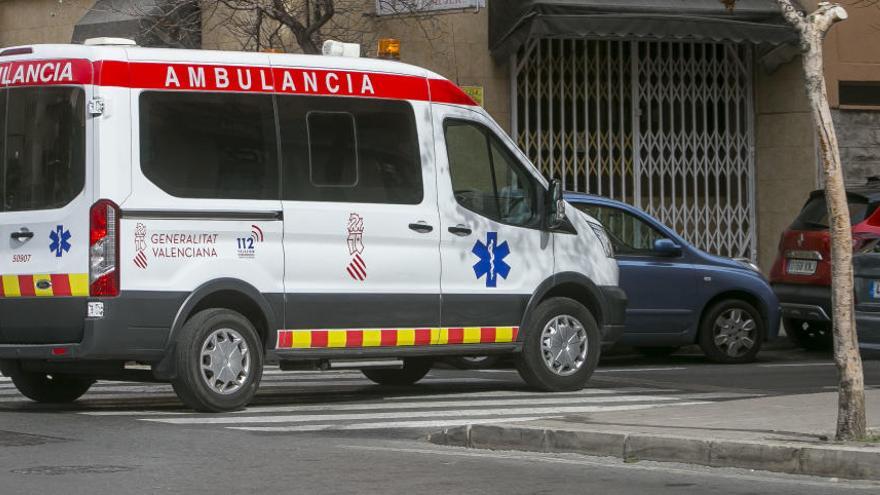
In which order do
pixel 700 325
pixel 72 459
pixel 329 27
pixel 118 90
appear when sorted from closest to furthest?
1. pixel 72 459
2. pixel 118 90
3. pixel 700 325
4. pixel 329 27

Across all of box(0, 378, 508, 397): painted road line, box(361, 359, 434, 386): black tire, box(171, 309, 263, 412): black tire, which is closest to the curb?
box(171, 309, 263, 412): black tire

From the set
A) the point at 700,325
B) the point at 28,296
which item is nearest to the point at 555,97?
the point at 700,325

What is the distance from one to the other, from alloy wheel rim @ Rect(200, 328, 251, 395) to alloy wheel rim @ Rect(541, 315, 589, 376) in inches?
107

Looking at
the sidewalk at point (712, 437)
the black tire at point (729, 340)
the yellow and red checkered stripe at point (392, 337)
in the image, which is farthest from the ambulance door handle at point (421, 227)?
the black tire at point (729, 340)

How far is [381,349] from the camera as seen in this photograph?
12344mm

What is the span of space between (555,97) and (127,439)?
12.8m

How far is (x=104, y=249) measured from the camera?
11.1m

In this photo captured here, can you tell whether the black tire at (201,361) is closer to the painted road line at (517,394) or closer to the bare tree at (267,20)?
the painted road line at (517,394)

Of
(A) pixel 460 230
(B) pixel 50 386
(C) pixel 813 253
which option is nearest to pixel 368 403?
(A) pixel 460 230

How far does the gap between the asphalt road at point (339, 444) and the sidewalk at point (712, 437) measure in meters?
0.11

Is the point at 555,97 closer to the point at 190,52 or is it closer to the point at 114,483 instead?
the point at 190,52

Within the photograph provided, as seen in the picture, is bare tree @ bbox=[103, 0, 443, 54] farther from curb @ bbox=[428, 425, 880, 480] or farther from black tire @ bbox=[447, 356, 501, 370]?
curb @ bbox=[428, 425, 880, 480]

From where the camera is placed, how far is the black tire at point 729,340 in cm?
1706

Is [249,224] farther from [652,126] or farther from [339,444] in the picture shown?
[652,126]
